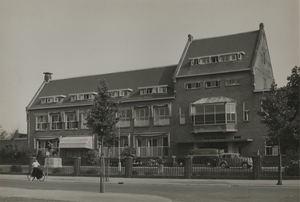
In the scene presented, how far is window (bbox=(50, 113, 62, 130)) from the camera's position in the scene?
2345 inches

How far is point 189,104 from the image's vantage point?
49.3 m

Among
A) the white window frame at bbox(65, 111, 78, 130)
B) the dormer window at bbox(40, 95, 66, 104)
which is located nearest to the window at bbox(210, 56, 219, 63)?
the white window frame at bbox(65, 111, 78, 130)

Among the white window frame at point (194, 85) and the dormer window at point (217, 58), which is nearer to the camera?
the dormer window at point (217, 58)

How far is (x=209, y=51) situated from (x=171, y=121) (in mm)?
10001

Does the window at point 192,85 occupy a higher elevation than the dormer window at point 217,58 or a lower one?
lower

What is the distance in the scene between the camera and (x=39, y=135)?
61.2 meters

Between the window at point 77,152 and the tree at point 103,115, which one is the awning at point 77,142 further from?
the tree at point 103,115

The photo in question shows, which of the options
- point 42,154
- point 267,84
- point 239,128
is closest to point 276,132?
point 239,128

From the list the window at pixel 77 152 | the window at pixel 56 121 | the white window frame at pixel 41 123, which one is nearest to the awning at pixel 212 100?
the window at pixel 77 152

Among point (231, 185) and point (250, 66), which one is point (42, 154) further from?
point (231, 185)

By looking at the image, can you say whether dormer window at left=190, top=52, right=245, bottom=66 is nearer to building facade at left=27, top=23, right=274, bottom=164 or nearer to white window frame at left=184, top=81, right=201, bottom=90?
building facade at left=27, top=23, right=274, bottom=164

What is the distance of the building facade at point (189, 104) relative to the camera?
4594 centimetres

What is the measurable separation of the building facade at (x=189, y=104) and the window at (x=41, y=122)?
2.26ft

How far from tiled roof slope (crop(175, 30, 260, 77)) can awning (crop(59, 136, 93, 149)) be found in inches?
622
